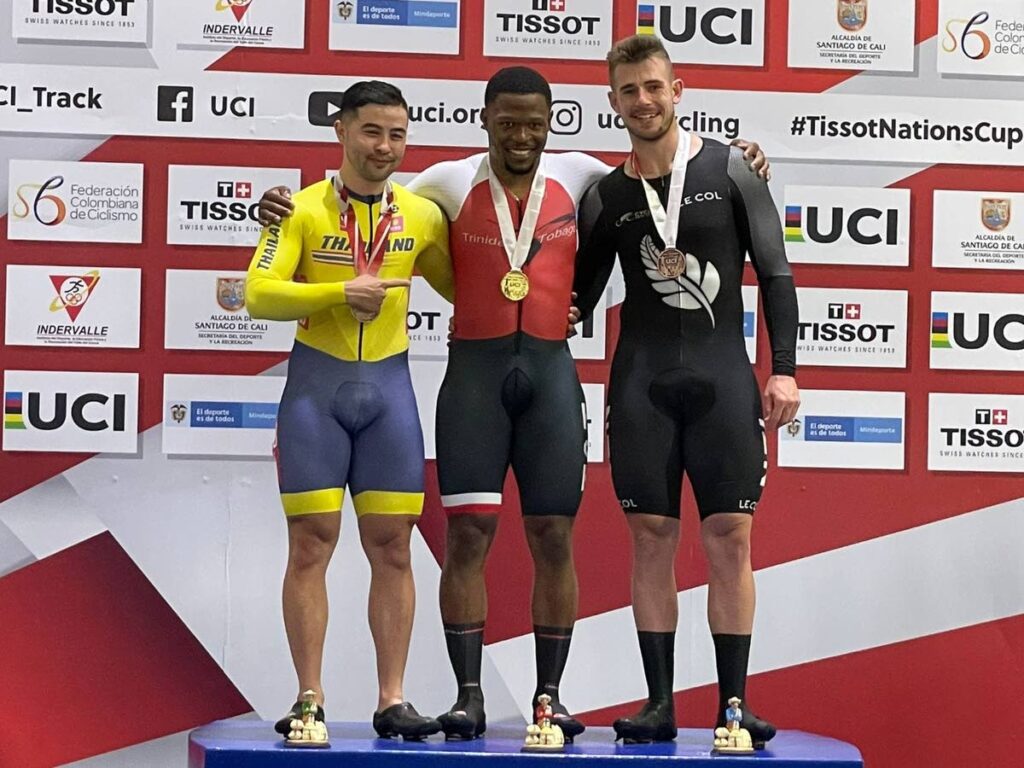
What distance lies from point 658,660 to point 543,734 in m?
0.36

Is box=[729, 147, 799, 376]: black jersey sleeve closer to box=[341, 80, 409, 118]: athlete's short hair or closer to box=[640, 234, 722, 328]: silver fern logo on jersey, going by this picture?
box=[640, 234, 722, 328]: silver fern logo on jersey

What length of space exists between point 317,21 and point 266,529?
62.2 inches

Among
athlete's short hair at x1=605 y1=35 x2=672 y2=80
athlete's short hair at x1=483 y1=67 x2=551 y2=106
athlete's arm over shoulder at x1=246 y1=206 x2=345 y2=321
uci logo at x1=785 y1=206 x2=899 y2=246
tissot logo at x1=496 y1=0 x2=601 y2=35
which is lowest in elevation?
athlete's arm over shoulder at x1=246 y1=206 x2=345 y2=321

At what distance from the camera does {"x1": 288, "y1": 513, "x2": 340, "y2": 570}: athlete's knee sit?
3.48 metres

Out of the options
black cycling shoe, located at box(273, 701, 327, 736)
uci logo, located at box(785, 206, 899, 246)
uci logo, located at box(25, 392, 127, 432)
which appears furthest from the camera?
uci logo, located at box(785, 206, 899, 246)

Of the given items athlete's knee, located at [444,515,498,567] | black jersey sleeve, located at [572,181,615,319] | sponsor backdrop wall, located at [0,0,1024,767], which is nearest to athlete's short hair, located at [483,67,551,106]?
black jersey sleeve, located at [572,181,615,319]

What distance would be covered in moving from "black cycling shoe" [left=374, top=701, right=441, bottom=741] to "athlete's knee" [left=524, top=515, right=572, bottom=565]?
0.46 m

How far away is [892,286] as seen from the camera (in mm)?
4668

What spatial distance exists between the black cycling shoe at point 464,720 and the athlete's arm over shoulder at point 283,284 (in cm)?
100

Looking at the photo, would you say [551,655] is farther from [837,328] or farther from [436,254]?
[837,328]

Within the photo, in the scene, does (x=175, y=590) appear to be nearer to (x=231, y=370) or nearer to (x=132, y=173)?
(x=231, y=370)

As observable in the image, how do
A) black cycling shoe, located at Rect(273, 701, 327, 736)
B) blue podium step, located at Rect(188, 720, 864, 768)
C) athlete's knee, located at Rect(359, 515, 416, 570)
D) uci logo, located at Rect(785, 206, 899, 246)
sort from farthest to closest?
uci logo, located at Rect(785, 206, 899, 246) → athlete's knee, located at Rect(359, 515, 416, 570) → black cycling shoe, located at Rect(273, 701, 327, 736) → blue podium step, located at Rect(188, 720, 864, 768)

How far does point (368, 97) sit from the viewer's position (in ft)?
11.5

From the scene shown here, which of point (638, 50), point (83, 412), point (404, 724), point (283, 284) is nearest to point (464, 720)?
point (404, 724)
